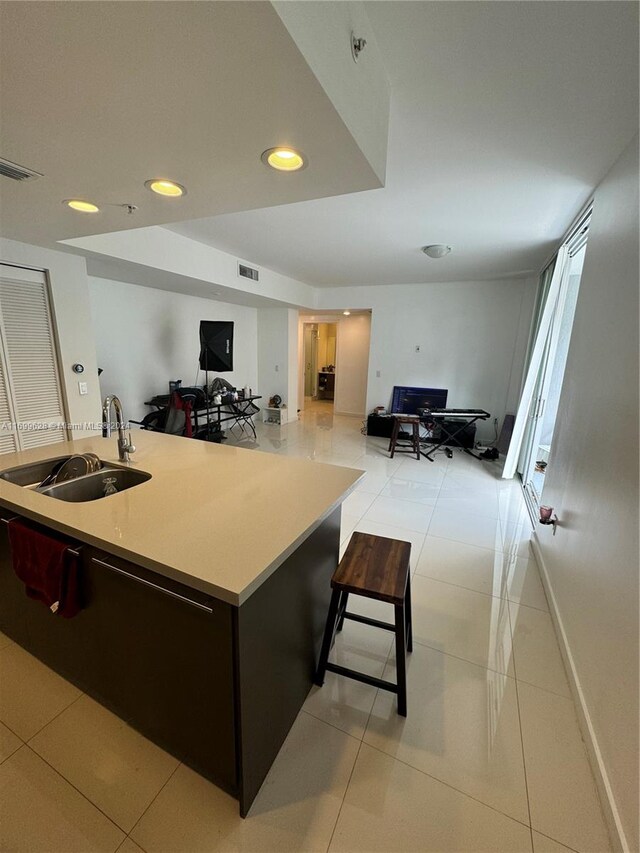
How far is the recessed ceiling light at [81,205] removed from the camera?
69.9 inches

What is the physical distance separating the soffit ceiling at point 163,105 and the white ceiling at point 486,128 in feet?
1.56

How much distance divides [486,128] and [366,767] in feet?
9.72

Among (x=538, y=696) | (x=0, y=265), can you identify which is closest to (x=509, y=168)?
(x=538, y=696)

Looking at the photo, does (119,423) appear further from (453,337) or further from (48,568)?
(453,337)

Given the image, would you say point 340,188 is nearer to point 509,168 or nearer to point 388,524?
point 509,168

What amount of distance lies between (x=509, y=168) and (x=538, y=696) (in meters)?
2.95

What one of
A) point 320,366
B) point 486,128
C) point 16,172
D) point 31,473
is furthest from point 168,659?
point 320,366

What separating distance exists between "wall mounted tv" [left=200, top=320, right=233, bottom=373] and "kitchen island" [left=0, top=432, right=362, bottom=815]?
352 cm

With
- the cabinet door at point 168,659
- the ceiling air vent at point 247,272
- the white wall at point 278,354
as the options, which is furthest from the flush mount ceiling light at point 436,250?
the cabinet door at point 168,659

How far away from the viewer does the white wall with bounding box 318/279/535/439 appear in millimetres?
5297

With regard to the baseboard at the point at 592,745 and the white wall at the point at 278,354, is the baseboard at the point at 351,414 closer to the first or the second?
the white wall at the point at 278,354

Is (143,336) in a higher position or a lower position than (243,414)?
higher

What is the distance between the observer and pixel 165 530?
1147mm

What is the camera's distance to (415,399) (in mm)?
6004
